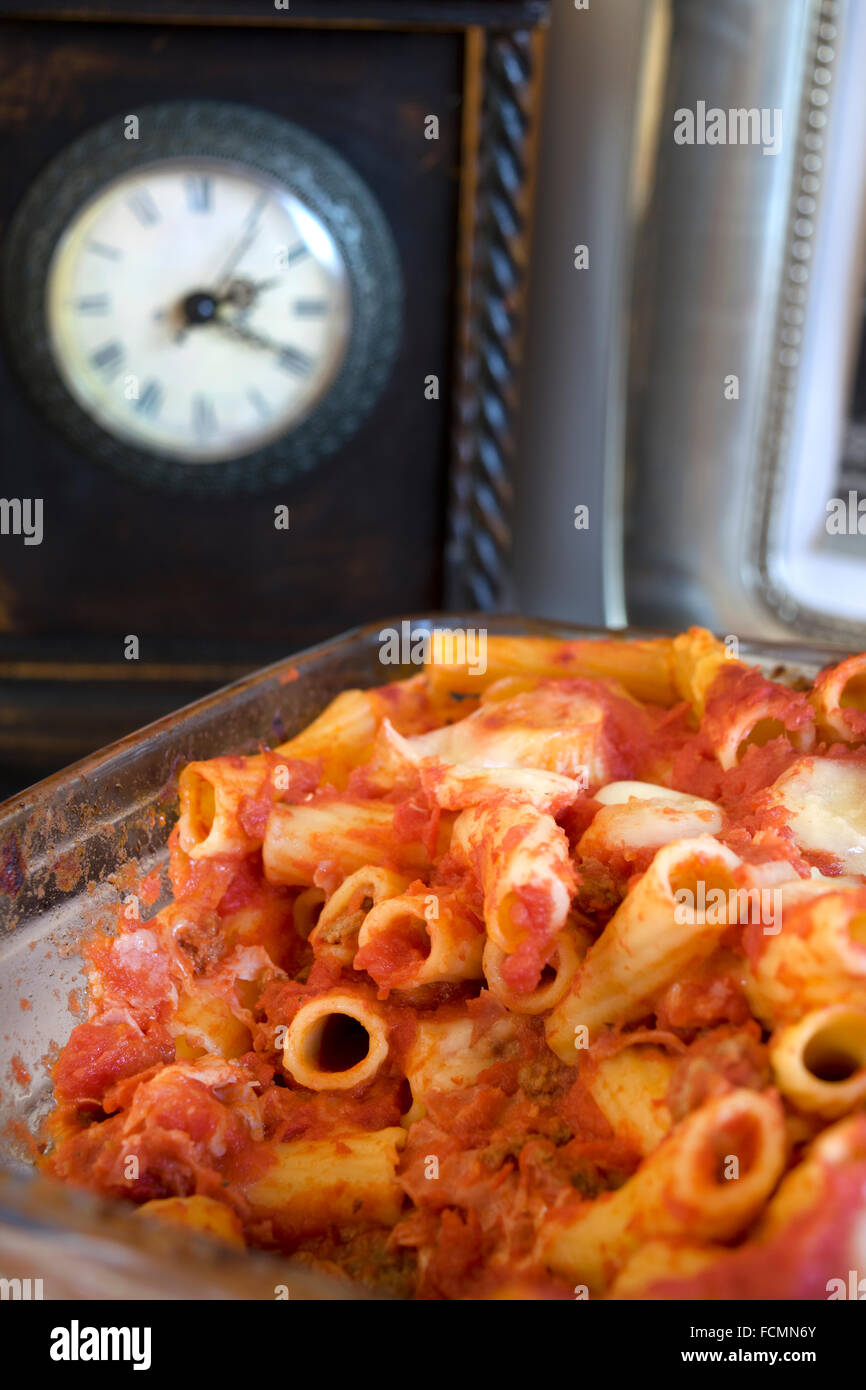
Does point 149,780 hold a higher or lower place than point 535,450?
lower

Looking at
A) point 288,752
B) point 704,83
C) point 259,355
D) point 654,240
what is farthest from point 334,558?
point 288,752

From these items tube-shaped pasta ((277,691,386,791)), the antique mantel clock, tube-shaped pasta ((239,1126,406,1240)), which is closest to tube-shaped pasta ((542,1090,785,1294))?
tube-shaped pasta ((239,1126,406,1240))

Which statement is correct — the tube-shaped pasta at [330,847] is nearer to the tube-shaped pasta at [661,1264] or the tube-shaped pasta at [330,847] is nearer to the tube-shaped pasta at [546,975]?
the tube-shaped pasta at [546,975]

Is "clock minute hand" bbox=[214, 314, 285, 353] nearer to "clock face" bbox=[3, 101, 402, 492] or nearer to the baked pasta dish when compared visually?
"clock face" bbox=[3, 101, 402, 492]

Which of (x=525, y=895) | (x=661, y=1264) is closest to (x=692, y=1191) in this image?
(x=661, y=1264)

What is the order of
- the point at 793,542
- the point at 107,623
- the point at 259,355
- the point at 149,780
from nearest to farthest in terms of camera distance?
the point at 149,780, the point at 259,355, the point at 107,623, the point at 793,542

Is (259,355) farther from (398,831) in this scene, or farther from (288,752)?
(398,831)
